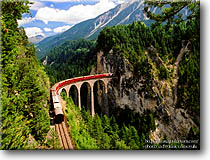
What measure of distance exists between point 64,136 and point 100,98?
2479cm

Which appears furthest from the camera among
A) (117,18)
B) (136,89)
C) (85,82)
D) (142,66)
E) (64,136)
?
(136,89)

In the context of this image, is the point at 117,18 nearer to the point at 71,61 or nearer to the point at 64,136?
the point at 64,136

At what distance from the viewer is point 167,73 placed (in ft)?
98.2

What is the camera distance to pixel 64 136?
342 inches

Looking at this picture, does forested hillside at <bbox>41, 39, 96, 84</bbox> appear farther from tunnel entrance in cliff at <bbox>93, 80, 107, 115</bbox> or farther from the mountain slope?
the mountain slope

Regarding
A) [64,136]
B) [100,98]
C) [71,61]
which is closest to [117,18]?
[64,136]

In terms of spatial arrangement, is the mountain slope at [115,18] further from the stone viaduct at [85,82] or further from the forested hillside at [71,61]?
the forested hillside at [71,61]

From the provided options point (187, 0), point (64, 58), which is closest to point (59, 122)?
point (187, 0)

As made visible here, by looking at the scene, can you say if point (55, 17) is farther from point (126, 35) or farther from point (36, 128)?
point (126, 35)

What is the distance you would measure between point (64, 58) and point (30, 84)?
165ft

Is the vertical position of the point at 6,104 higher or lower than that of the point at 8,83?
lower

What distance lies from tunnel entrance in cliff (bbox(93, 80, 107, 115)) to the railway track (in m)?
22.0

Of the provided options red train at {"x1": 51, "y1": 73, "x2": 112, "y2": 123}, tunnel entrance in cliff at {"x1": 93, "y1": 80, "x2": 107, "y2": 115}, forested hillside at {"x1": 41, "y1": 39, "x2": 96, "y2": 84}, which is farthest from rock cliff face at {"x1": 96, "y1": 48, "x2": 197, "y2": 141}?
forested hillside at {"x1": 41, "y1": 39, "x2": 96, "y2": 84}

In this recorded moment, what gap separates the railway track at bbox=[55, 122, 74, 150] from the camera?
7638 millimetres
